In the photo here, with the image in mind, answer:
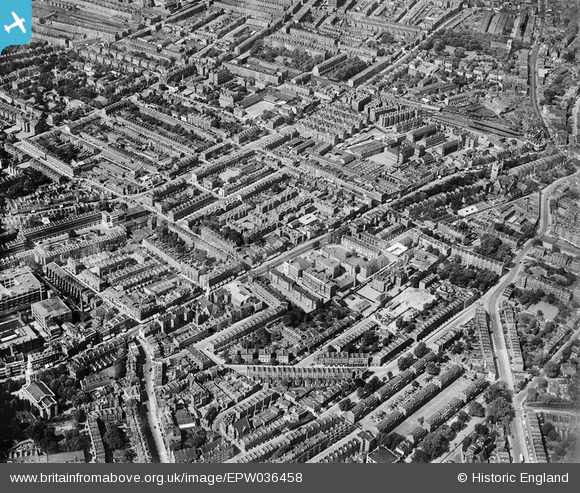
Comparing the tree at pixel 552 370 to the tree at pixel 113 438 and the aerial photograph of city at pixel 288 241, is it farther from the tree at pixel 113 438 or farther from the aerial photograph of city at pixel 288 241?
the tree at pixel 113 438

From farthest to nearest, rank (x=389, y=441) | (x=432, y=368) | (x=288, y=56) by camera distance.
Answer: (x=288, y=56) → (x=432, y=368) → (x=389, y=441)

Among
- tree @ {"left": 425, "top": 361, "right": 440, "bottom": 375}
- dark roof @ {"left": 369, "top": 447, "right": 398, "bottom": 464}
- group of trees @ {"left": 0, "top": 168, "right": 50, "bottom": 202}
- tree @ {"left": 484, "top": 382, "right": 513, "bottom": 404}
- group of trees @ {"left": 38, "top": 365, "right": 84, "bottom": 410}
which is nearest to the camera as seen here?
dark roof @ {"left": 369, "top": 447, "right": 398, "bottom": 464}

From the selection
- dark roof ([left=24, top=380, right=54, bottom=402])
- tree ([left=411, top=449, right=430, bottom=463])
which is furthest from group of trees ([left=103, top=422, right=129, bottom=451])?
tree ([left=411, top=449, right=430, bottom=463])

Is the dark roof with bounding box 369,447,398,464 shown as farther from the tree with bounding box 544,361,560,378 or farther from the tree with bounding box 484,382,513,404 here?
the tree with bounding box 544,361,560,378

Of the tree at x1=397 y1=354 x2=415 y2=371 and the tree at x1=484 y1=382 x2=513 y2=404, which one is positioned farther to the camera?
the tree at x1=397 y1=354 x2=415 y2=371

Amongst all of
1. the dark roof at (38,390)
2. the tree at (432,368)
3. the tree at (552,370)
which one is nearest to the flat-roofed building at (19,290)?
the dark roof at (38,390)

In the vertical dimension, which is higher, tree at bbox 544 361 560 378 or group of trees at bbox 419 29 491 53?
group of trees at bbox 419 29 491 53

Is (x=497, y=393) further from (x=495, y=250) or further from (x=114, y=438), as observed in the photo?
(x=114, y=438)

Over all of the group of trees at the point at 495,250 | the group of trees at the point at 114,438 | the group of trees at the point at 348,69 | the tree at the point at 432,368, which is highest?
the group of trees at the point at 348,69

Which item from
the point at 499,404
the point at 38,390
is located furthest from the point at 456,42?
the point at 38,390
